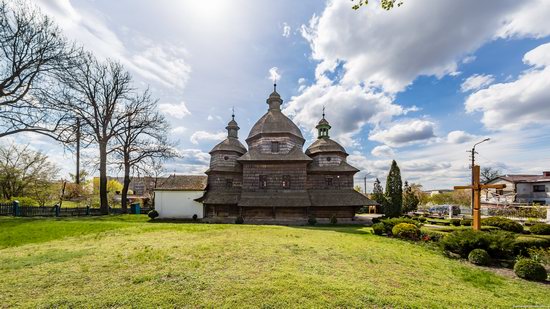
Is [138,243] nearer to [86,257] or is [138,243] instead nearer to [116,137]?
[86,257]

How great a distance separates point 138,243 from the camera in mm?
10711

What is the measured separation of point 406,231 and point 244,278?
1219 centimetres

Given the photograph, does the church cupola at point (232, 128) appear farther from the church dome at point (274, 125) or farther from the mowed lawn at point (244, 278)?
the mowed lawn at point (244, 278)

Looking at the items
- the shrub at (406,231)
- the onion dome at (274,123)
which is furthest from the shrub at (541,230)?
the onion dome at (274,123)

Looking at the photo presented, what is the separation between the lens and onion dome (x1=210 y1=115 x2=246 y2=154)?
27.1 metres

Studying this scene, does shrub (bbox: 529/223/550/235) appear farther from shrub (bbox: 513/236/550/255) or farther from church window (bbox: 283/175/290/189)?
church window (bbox: 283/175/290/189)

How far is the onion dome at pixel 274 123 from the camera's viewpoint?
2508 centimetres

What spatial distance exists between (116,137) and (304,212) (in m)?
23.6

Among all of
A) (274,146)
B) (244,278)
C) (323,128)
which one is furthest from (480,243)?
(323,128)

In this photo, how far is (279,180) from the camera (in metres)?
23.0

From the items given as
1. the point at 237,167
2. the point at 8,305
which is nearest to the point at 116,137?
the point at 237,167

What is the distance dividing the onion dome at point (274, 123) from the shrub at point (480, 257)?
17562 mm

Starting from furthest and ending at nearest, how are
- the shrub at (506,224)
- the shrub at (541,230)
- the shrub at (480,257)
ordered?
1. the shrub at (506,224)
2. the shrub at (541,230)
3. the shrub at (480,257)

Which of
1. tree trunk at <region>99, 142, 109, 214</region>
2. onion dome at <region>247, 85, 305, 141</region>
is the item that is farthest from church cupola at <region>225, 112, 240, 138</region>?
tree trunk at <region>99, 142, 109, 214</region>
